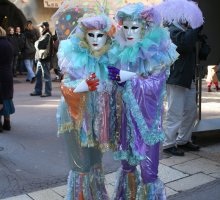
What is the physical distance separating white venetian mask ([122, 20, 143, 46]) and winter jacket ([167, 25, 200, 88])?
5.18 ft

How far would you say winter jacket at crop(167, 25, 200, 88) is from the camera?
175 inches

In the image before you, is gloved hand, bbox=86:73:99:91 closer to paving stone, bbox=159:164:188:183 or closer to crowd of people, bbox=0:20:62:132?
crowd of people, bbox=0:20:62:132

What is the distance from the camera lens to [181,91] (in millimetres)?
4625

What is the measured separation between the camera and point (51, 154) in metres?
5.00

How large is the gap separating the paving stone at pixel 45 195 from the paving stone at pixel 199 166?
1.46m

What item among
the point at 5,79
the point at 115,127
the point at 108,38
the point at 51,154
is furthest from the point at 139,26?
the point at 5,79

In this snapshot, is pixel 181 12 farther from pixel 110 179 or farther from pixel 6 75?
pixel 6 75

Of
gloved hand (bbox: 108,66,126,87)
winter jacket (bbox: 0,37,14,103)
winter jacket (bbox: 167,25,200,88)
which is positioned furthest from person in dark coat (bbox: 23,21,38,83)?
gloved hand (bbox: 108,66,126,87)

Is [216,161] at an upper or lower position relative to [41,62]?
lower

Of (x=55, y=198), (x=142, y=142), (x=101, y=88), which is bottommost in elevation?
(x=55, y=198)

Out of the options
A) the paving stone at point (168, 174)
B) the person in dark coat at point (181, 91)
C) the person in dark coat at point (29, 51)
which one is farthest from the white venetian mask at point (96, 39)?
the person in dark coat at point (29, 51)

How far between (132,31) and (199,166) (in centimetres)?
219

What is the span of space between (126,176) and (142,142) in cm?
41

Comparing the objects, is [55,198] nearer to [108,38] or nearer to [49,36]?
[108,38]
